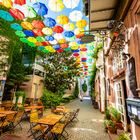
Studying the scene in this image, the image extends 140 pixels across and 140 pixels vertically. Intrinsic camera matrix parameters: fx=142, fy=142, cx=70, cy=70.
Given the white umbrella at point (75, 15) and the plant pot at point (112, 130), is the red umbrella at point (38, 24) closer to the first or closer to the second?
the white umbrella at point (75, 15)

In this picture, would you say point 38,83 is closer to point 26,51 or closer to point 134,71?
point 26,51

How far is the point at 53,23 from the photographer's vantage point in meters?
6.68

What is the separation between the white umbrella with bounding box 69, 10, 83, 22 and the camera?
6100mm

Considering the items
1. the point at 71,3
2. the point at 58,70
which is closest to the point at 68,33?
the point at 71,3

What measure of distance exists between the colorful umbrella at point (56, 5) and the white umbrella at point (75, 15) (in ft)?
2.25

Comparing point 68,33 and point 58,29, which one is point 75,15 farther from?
point 68,33

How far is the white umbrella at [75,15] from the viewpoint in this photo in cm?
610

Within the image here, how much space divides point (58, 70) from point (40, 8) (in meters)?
13.2

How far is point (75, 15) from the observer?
6.18m

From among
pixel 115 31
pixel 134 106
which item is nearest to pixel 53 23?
pixel 115 31

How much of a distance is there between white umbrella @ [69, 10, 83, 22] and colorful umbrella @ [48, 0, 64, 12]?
0.68 m

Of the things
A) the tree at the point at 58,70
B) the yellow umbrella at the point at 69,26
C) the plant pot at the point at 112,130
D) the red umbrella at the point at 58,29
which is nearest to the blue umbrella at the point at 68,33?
the red umbrella at the point at 58,29

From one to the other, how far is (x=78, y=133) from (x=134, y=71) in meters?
4.49

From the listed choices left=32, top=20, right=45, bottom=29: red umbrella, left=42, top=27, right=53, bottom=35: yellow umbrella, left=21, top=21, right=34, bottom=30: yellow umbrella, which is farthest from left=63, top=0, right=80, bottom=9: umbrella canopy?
left=21, top=21, right=34, bottom=30: yellow umbrella
